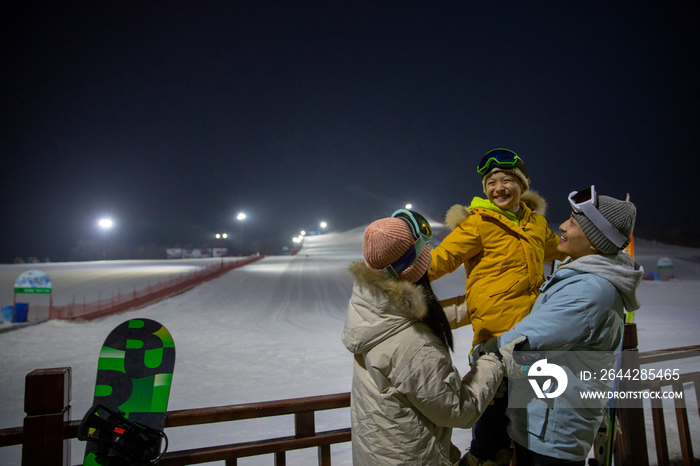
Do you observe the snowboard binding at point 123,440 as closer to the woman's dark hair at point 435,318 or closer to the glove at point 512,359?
the woman's dark hair at point 435,318

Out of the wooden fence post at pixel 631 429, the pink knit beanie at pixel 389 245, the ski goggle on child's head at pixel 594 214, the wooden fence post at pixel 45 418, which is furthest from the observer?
the wooden fence post at pixel 631 429

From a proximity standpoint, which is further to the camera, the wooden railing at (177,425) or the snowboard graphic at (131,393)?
the snowboard graphic at (131,393)

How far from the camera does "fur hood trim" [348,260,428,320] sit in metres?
1.32

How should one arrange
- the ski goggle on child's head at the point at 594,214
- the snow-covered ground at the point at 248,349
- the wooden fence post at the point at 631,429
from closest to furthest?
the ski goggle on child's head at the point at 594,214 → the wooden fence post at the point at 631,429 → the snow-covered ground at the point at 248,349

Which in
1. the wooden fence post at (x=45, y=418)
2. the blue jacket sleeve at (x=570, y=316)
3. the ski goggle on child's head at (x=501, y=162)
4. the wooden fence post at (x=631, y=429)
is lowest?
the wooden fence post at (x=631, y=429)

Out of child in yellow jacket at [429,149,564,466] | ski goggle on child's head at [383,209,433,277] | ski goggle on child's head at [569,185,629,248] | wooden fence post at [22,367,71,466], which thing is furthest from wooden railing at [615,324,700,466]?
wooden fence post at [22,367,71,466]

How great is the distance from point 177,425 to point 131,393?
54 cm

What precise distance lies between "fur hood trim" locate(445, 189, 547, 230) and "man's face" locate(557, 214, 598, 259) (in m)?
0.50

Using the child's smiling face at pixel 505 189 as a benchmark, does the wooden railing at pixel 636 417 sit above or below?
below

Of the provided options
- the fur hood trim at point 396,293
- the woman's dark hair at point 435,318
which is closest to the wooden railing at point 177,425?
the woman's dark hair at point 435,318

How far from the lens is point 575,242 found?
5.65 feet

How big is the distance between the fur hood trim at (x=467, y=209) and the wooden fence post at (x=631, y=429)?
3.10ft

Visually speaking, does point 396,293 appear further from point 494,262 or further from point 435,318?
point 494,262

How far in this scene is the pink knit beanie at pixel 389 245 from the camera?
4.56ft
